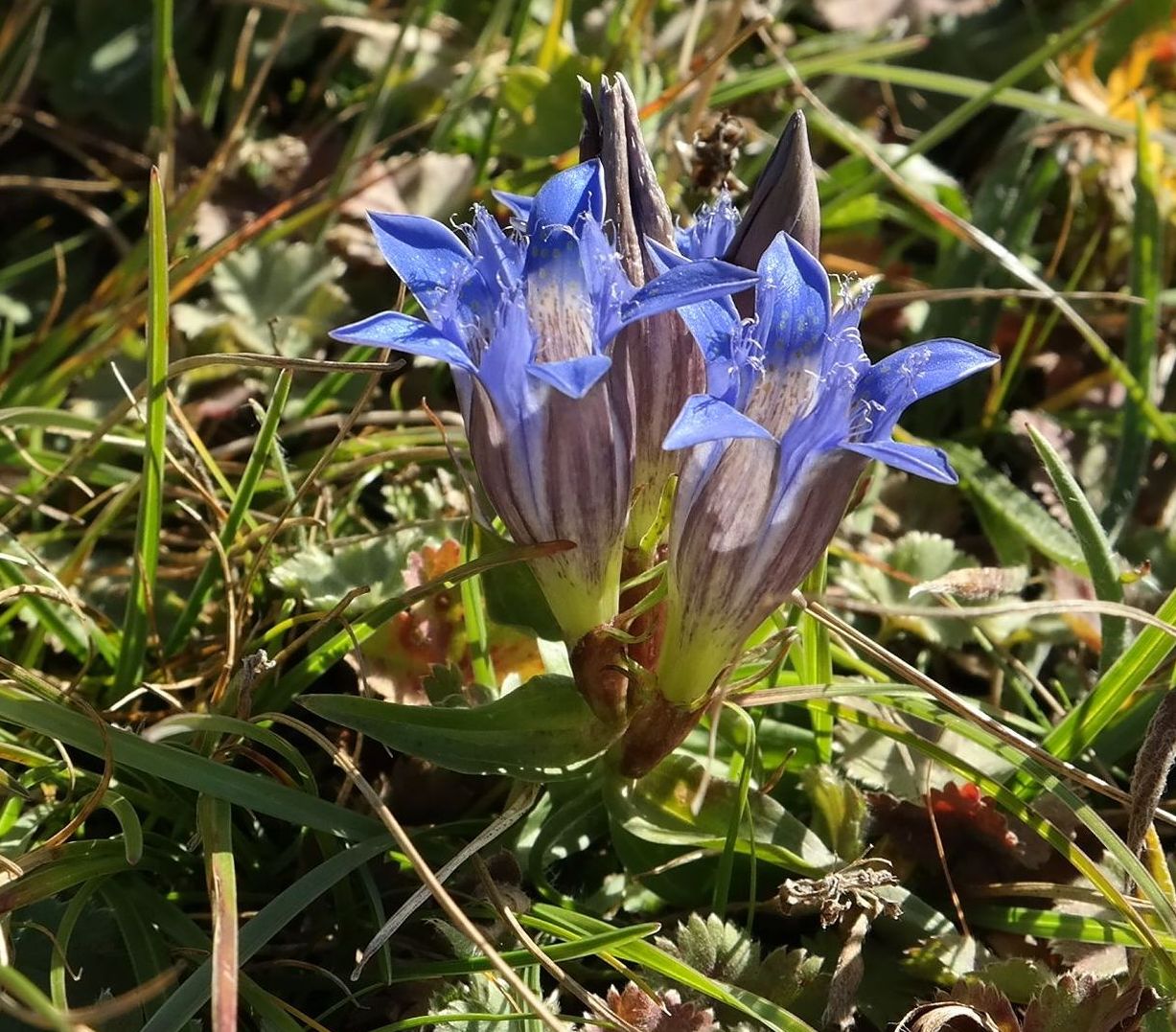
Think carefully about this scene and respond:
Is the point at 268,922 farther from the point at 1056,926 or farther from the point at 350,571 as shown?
the point at 1056,926

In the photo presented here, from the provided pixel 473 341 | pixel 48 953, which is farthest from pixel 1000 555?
pixel 48 953

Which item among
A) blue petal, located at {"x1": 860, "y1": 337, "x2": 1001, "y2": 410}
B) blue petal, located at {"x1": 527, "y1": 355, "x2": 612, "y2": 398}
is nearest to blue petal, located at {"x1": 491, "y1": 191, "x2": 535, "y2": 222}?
blue petal, located at {"x1": 527, "y1": 355, "x2": 612, "y2": 398}

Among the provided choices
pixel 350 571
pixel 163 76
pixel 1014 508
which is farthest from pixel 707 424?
pixel 163 76

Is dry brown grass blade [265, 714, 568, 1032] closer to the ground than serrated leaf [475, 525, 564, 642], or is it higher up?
closer to the ground

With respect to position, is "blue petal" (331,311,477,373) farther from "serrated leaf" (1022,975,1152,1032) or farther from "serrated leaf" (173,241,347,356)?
"serrated leaf" (173,241,347,356)

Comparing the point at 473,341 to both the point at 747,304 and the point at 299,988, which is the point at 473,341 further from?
the point at 299,988

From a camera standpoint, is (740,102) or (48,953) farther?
(740,102)
